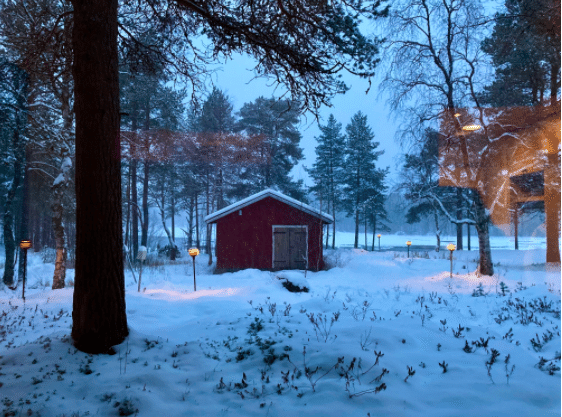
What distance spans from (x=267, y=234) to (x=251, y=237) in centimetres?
80

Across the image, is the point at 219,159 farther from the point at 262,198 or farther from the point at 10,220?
the point at 10,220

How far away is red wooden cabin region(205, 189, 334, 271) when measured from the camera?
15.9 meters

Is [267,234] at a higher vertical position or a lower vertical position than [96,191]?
lower

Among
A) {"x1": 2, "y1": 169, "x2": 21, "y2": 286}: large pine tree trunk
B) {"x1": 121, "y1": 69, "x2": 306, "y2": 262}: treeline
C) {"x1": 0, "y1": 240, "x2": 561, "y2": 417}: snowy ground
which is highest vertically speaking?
{"x1": 121, "y1": 69, "x2": 306, "y2": 262}: treeline

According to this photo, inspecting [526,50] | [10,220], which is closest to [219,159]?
[10,220]

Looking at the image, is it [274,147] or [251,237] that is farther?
[274,147]

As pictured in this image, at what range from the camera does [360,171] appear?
31078 mm

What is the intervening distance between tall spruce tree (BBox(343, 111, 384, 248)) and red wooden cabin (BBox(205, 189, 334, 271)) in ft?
52.6

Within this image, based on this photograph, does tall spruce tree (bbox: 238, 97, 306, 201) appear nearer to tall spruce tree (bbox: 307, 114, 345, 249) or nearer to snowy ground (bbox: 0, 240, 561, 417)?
tall spruce tree (bbox: 307, 114, 345, 249)

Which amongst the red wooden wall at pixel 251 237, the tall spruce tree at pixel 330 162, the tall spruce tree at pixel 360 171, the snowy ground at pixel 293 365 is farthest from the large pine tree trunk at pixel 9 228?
the tall spruce tree at pixel 360 171

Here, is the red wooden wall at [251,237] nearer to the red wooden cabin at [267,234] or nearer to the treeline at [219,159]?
the red wooden cabin at [267,234]

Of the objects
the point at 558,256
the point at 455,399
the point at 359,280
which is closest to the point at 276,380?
the point at 455,399

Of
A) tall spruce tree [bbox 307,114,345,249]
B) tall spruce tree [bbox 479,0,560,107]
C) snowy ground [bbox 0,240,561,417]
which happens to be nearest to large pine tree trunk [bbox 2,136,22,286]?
snowy ground [bbox 0,240,561,417]

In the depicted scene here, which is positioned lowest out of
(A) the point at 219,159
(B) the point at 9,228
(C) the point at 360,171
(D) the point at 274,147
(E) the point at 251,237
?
(E) the point at 251,237
